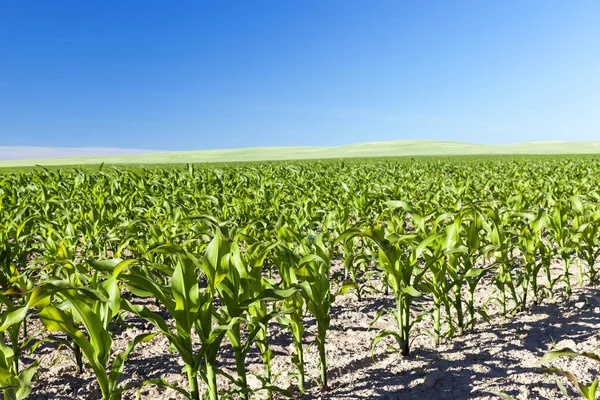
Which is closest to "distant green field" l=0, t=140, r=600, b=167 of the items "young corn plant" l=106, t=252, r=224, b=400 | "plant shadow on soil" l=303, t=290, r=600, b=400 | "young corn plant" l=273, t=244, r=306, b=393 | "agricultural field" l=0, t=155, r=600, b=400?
"agricultural field" l=0, t=155, r=600, b=400

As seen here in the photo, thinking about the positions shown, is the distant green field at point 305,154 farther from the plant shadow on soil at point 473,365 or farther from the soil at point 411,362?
the plant shadow on soil at point 473,365

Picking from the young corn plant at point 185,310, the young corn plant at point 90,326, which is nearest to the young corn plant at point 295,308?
the young corn plant at point 185,310

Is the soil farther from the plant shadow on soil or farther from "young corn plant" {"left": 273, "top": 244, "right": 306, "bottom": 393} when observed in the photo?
"young corn plant" {"left": 273, "top": 244, "right": 306, "bottom": 393}

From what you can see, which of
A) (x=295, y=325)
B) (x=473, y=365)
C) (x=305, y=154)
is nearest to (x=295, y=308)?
(x=295, y=325)

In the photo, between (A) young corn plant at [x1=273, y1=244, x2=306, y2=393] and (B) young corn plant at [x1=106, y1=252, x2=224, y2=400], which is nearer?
(B) young corn plant at [x1=106, y1=252, x2=224, y2=400]

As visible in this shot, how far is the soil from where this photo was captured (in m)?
2.85

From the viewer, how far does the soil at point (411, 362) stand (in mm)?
2846

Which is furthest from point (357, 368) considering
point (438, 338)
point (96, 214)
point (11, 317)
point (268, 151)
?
point (268, 151)

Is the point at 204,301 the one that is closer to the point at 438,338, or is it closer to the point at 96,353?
the point at 96,353

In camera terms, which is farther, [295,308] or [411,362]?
[411,362]

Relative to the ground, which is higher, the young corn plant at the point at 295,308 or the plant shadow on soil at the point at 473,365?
the young corn plant at the point at 295,308

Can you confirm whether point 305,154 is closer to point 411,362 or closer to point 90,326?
point 411,362

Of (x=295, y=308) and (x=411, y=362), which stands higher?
(x=295, y=308)

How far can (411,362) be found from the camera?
3.22 meters
